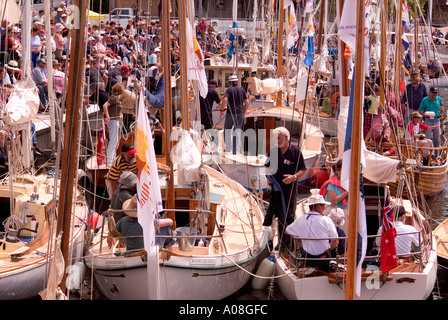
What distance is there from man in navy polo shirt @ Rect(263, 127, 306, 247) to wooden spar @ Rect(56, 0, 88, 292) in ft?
14.5

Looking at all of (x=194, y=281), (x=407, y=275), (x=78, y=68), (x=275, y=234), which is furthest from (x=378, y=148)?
(x=78, y=68)

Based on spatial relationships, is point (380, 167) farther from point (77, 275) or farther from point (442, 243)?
point (77, 275)

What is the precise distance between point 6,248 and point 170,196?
2234mm

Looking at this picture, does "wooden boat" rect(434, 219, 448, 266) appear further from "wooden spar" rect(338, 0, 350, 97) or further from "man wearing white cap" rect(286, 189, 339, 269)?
"wooden spar" rect(338, 0, 350, 97)

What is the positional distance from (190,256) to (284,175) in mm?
1902

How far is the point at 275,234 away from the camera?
405 inches

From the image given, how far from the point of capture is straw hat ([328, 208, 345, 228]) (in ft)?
30.1

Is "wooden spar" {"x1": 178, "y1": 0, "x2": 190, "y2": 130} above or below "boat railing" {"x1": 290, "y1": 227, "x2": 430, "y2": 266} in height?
above

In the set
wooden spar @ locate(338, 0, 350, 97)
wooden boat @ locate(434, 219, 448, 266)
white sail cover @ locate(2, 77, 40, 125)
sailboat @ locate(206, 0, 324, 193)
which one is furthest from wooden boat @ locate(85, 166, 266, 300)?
sailboat @ locate(206, 0, 324, 193)

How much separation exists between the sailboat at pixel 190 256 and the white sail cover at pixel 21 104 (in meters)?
2.41

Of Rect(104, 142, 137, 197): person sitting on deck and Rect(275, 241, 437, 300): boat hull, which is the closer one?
Rect(275, 241, 437, 300): boat hull

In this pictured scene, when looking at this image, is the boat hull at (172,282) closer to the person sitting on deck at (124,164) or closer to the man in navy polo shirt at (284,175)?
the man in navy polo shirt at (284,175)

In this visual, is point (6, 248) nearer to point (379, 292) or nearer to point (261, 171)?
point (379, 292)
